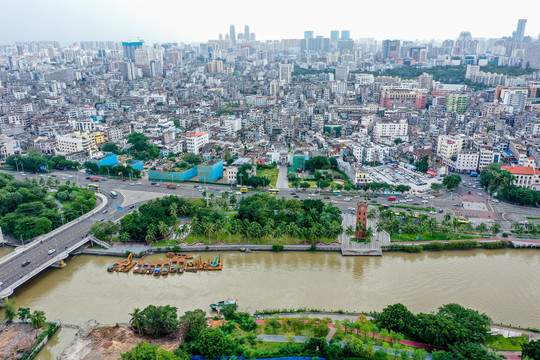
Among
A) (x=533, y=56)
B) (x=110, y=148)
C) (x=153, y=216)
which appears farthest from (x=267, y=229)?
(x=533, y=56)

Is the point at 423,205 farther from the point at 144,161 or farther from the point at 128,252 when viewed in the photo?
the point at 144,161

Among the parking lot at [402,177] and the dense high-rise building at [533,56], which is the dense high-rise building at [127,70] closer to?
the parking lot at [402,177]

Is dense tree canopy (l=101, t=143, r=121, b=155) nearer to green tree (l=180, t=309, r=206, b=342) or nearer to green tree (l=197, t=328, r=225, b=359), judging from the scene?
green tree (l=180, t=309, r=206, b=342)

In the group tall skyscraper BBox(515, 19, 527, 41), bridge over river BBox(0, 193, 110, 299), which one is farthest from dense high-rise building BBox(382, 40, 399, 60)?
bridge over river BBox(0, 193, 110, 299)

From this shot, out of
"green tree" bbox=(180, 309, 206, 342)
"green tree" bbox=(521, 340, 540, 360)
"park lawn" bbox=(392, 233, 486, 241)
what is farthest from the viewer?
"park lawn" bbox=(392, 233, 486, 241)

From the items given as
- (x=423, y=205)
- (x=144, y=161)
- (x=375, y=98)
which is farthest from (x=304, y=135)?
(x=375, y=98)
